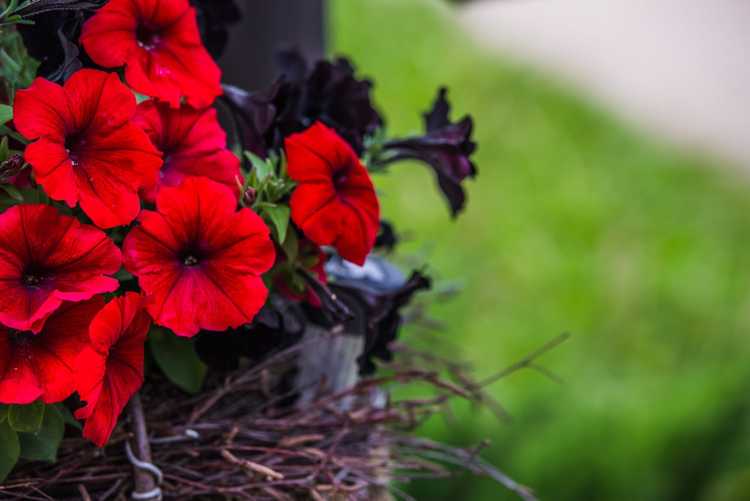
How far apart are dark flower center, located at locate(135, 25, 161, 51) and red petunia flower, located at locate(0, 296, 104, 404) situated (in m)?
0.17

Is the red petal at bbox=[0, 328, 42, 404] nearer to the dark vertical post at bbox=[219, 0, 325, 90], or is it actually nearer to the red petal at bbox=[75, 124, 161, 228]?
the red petal at bbox=[75, 124, 161, 228]

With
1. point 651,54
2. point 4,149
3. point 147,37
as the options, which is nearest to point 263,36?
point 147,37

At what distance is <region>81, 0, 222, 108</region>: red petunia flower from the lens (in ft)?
1.88

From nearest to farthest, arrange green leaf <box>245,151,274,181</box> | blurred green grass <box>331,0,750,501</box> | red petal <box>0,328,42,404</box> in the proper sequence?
red petal <box>0,328,42,404</box> → green leaf <box>245,151,274,181</box> → blurred green grass <box>331,0,750,501</box>

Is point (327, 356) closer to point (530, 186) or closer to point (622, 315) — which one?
point (622, 315)

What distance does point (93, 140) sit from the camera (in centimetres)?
54

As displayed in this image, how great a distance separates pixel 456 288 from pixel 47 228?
480mm

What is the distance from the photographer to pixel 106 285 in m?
0.51

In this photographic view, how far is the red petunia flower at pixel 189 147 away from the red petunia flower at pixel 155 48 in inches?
0.5

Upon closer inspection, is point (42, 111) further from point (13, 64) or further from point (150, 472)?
point (150, 472)

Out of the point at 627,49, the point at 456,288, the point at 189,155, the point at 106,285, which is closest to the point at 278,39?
the point at 456,288

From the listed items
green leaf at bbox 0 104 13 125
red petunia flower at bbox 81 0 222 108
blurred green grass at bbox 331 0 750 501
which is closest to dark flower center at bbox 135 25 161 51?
red petunia flower at bbox 81 0 222 108

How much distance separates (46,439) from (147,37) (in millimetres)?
254

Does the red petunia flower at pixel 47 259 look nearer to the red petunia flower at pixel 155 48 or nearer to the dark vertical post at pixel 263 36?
the red petunia flower at pixel 155 48
